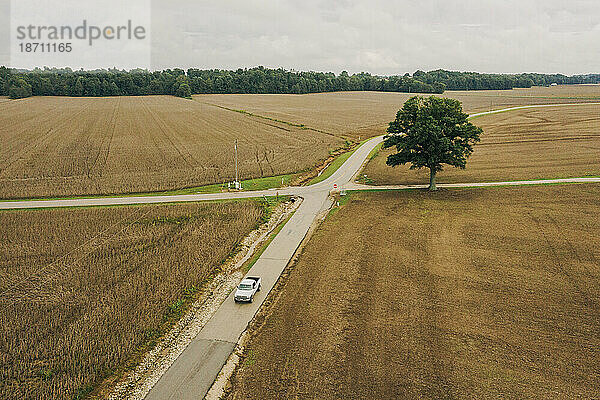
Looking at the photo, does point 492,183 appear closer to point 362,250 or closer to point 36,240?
point 362,250

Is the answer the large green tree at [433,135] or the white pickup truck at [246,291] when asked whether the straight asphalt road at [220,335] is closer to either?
the white pickup truck at [246,291]

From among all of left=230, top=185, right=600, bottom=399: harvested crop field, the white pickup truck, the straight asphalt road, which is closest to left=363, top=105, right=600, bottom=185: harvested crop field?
left=230, top=185, right=600, bottom=399: harvested crop field

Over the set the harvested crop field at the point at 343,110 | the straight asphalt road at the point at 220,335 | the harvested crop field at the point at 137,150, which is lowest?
the straight asphalt road at the point at 220,335

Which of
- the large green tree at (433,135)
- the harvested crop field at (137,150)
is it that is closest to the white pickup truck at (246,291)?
the harvested crop field at (137,150)

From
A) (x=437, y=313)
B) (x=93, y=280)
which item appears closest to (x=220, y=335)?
(x=93, y=280)

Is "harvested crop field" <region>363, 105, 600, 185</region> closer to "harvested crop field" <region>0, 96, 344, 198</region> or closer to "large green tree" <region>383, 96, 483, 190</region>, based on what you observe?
"large green tree" <region>383, 96, 483, 190</region>

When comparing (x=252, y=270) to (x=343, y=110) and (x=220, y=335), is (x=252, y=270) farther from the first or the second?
(x=343, y=110)
